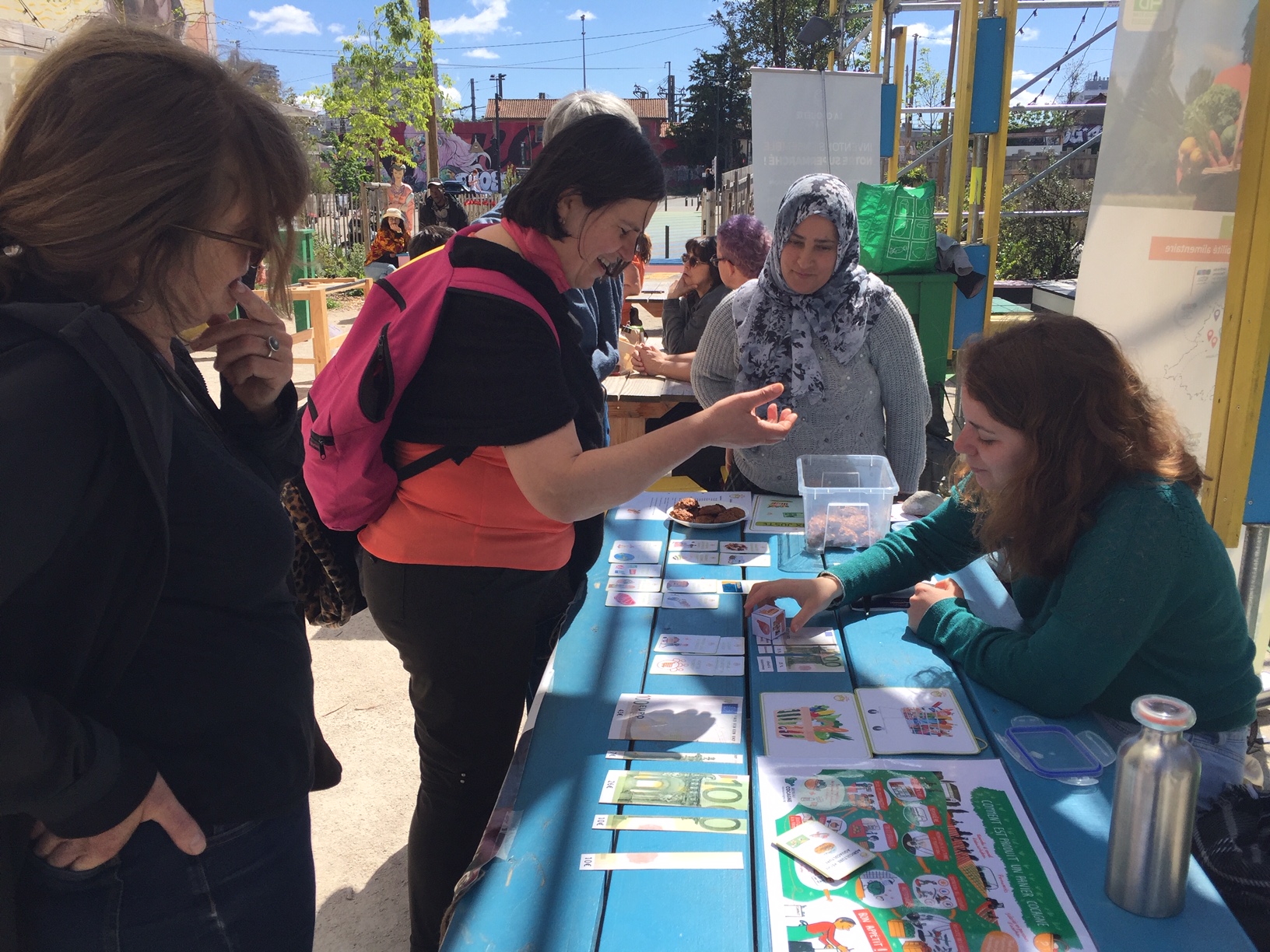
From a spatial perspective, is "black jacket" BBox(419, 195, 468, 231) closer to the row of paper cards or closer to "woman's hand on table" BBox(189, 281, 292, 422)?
the row of paper cards

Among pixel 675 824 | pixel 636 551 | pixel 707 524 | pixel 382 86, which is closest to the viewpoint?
pixel 675 824

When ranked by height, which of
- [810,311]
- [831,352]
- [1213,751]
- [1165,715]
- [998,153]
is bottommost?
[1213,751]

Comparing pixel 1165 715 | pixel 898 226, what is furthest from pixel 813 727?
pixel 898 226

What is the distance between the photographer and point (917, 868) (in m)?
1.19

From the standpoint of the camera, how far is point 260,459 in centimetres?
133

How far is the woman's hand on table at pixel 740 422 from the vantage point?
1.67m

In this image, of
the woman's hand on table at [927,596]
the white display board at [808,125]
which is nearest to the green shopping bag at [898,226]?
the white display board at [808,125]

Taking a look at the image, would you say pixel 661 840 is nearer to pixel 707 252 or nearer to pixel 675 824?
pixel 675 824

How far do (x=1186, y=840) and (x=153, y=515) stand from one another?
122cm

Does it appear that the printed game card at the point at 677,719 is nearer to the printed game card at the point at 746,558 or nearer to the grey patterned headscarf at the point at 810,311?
the printed game card at the point at 746,558

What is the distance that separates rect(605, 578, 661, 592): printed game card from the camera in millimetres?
2135

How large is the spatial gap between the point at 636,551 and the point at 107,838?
4.99 feet

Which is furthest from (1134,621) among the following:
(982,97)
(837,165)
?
(837,165)

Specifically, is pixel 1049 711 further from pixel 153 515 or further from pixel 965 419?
pixel 153 515
